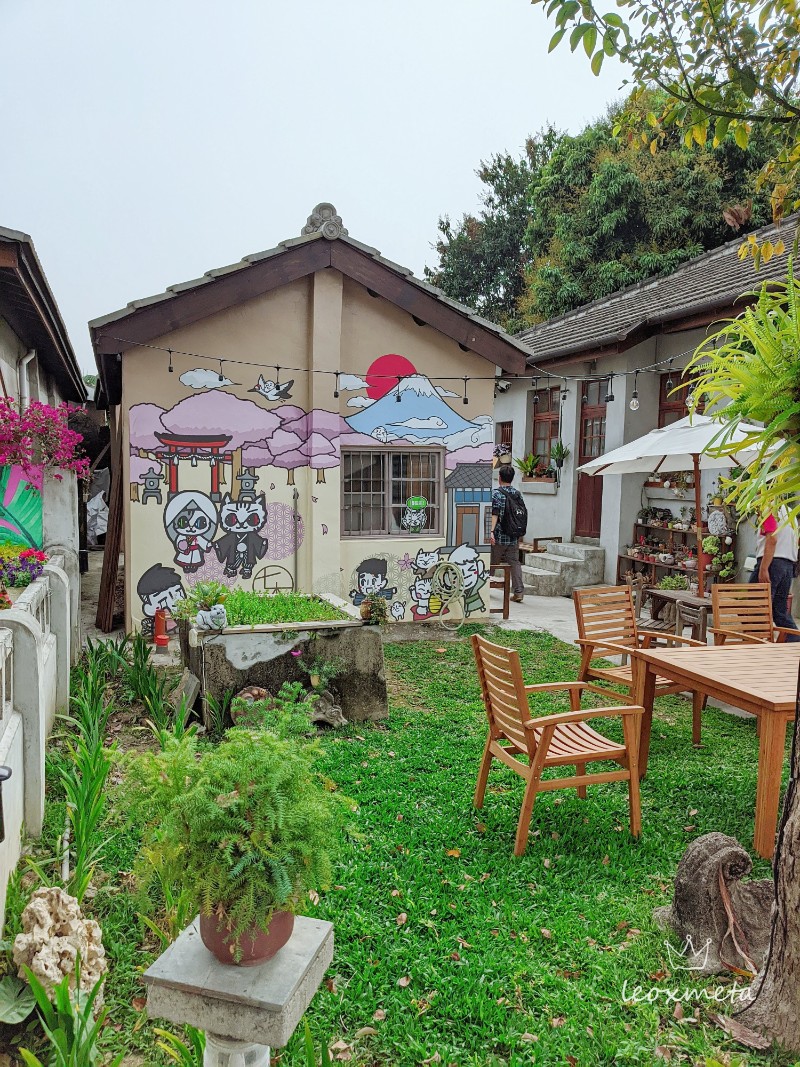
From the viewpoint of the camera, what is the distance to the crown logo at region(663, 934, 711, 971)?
10.5 feet

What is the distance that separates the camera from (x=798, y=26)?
10.1 ft

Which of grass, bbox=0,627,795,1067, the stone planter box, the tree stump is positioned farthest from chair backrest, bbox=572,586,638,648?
the tree stump

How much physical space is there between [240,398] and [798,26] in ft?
23.6

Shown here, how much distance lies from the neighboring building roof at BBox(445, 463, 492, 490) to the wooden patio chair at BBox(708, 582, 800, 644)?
Answer: 4106mm

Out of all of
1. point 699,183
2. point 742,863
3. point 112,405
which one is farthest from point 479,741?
point 699,183

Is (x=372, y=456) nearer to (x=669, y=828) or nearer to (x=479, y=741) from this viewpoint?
(x=479, y=741)

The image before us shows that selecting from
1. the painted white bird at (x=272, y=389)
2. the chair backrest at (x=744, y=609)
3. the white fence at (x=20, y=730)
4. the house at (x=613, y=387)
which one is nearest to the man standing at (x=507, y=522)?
the house at (x=613, y=387)

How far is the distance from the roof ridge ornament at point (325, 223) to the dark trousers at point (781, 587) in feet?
20.3

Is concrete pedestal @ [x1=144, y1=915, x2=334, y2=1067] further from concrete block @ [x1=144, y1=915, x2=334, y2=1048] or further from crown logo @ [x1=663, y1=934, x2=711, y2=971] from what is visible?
crown logo @ [x1=663, y1=934, x2=711, y2=971]

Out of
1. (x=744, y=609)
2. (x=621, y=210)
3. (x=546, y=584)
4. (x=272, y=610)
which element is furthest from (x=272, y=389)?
(x=621, y=210)

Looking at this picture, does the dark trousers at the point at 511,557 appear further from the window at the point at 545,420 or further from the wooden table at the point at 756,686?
the wooden table at the point at 756,686

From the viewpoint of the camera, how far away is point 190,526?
920 centimetres

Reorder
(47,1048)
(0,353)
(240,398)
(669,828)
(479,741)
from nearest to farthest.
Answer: (47,1048)
(669,828)
(479,741)
(0,353)
(240,398)

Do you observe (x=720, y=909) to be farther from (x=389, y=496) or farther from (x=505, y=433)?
(x=505, y=433)
